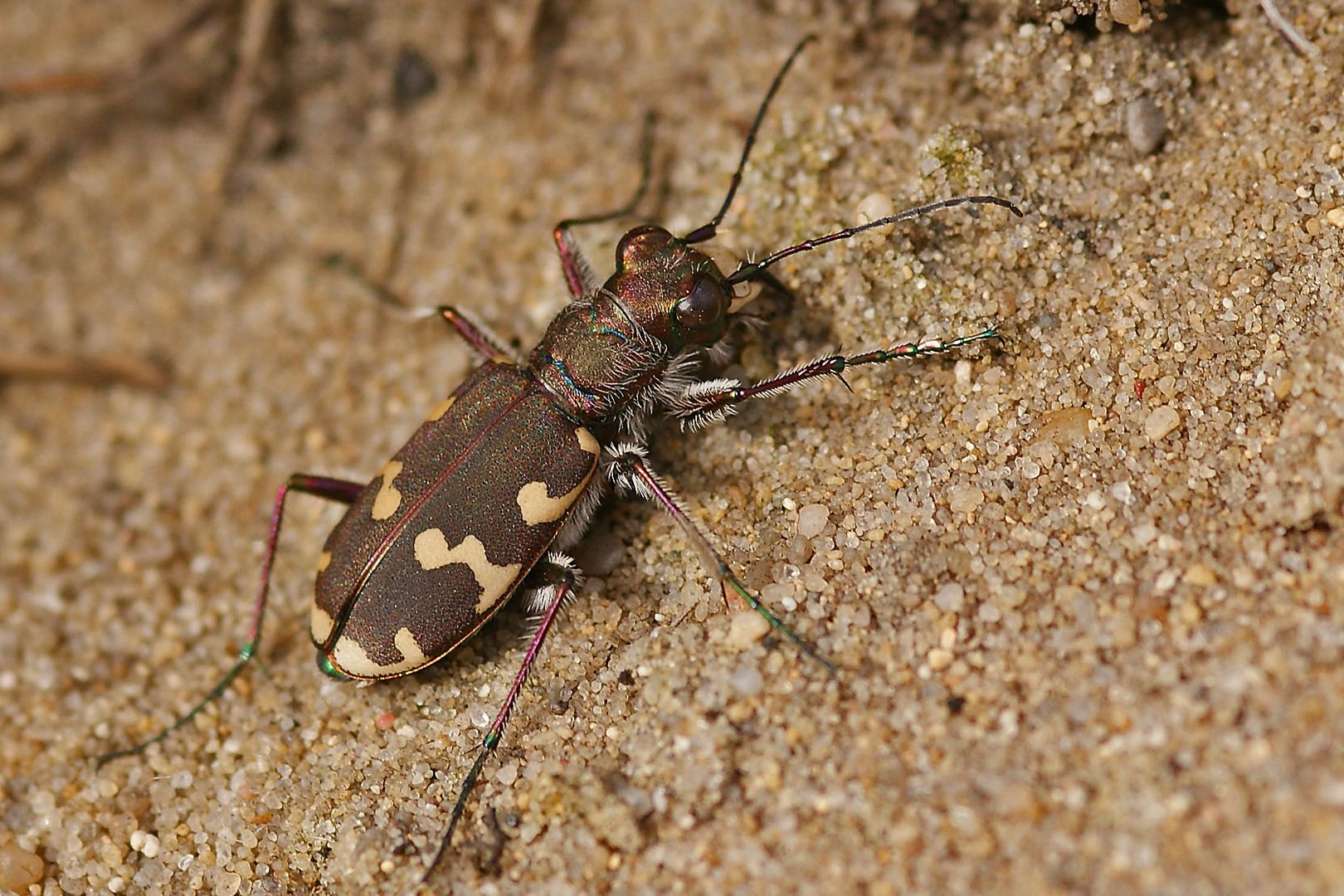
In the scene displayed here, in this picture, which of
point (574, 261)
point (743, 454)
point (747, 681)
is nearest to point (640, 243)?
point (574, 261)

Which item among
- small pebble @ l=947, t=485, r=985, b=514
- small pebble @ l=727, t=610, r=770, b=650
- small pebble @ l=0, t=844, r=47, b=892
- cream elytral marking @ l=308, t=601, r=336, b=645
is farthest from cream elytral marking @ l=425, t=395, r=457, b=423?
small pebble @ l=0, t=844, r=47, b=892

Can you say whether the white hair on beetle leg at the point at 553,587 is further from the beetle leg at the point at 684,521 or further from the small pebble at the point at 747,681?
the small pebble at the point at 747,681

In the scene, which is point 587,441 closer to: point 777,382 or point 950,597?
point 777,382

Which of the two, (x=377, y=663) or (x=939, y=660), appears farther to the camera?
(x=377, y=663)

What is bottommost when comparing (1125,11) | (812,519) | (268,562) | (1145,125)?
(268,562)

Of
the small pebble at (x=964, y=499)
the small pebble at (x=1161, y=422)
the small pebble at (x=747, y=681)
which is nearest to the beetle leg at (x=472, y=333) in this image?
the small pebble at (x=747, y=681)

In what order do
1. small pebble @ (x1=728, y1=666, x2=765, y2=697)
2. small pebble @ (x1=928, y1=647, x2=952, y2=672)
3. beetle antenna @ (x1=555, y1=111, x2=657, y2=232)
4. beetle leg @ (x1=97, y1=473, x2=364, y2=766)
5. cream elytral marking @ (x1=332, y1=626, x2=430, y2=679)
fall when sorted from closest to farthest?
small pebble @ (x1=928, y1=647, x2=952, y2=672) → small pebble @ (x1=728, y1=666, x2=765, y2=697) → cream elytral marking @ (x1=332, y1=626, x2=430, y2=679) → beetle leg @ (x1=97, y1=473, x2=364, y2=766) → beetle antenna @ (x1=555, y1=111, x2=657, y2=232)

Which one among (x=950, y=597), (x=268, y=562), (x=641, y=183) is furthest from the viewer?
(x=641, y=183)

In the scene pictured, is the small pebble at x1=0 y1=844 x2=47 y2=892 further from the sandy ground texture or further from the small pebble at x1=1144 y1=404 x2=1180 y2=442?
the small pebble at x1=1144 y1=404 x2=1180 y2=442
